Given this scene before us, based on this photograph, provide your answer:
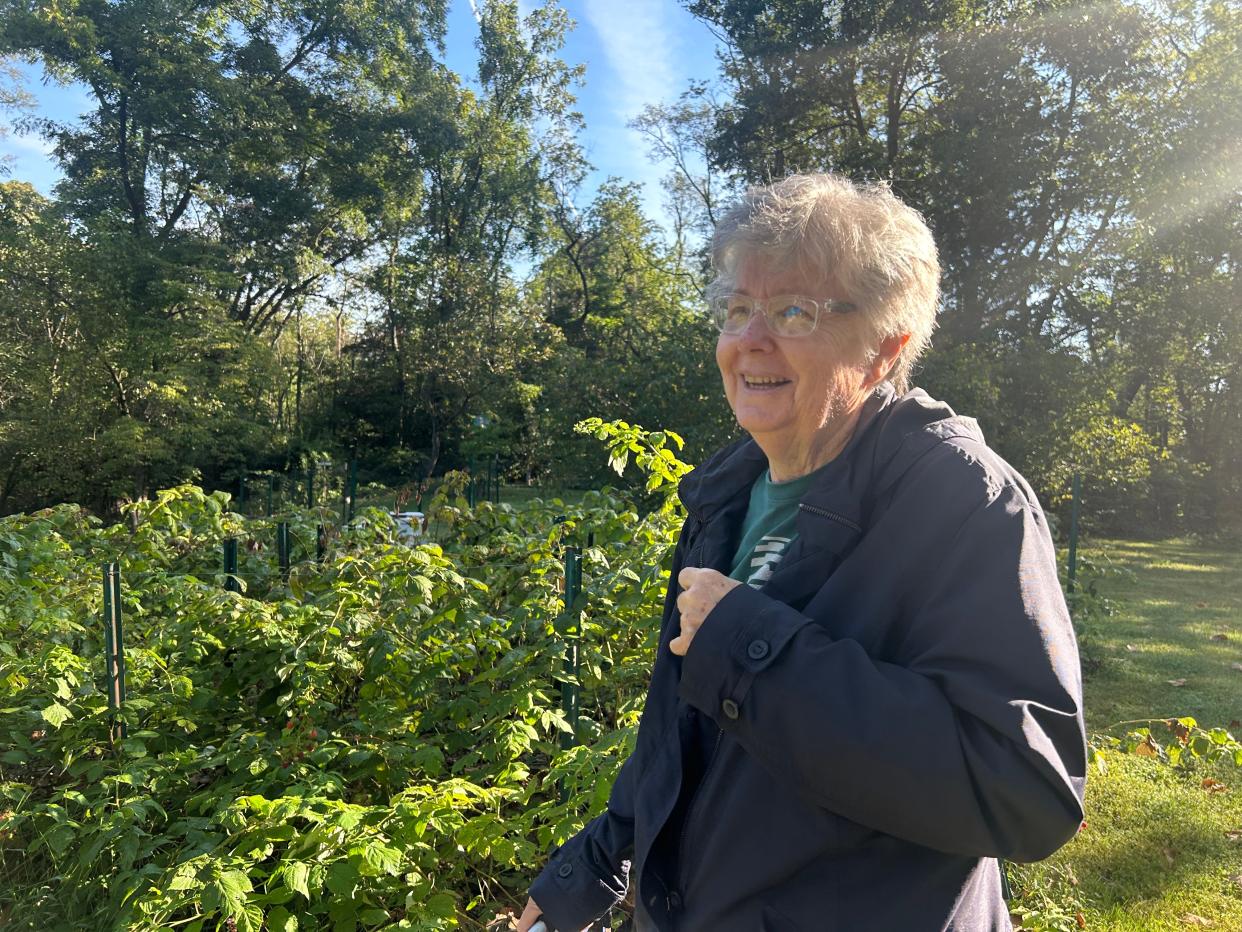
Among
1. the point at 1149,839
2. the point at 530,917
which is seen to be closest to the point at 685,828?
the point at 530,917

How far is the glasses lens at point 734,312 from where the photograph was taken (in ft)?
4.14

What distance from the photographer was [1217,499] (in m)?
16.1

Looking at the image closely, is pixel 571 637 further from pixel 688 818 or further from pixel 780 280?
pixel 780 280

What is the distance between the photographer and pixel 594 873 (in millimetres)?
1415

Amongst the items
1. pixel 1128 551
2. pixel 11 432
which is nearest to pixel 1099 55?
pixel 1128 551

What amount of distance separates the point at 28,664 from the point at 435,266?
733 inches

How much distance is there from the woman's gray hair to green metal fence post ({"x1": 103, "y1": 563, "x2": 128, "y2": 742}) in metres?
2.50

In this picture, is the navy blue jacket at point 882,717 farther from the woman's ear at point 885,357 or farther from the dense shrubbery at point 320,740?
the dense shrubbery at point 320,740

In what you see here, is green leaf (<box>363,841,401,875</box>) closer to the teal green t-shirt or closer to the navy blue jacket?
the navy blue jacket

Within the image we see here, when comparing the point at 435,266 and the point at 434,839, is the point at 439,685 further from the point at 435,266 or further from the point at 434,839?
the point at 435,266

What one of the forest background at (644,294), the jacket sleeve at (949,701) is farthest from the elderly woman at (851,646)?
the forest background at (644,294)

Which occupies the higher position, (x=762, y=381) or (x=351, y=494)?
(x=762, y=381)

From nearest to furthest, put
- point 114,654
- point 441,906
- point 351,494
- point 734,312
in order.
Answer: point 734,312, point 441,906, point 114,654, point 351,494

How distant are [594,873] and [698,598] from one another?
0.69 m
